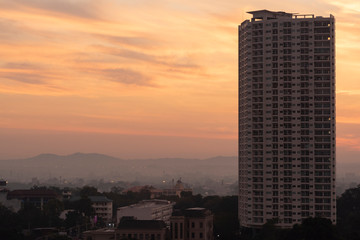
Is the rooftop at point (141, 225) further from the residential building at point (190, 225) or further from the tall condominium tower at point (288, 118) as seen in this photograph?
the tall condominium tower at point (288, 118)

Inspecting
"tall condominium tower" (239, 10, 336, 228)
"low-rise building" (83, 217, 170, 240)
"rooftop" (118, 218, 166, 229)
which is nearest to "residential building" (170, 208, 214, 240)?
"low-rise building" (83, 217, 170, 240)

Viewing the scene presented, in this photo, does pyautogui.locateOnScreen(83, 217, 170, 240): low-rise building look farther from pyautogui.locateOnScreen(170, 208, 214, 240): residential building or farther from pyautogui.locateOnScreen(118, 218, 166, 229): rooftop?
pyautogui.locateOnScreen(170, 208, 214, 240): residential building

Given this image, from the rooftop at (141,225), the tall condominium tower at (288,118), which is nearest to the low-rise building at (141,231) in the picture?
the rooftop at (141,225)

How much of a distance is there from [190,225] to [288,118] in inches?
1389

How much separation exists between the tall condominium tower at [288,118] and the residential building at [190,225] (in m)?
15.2

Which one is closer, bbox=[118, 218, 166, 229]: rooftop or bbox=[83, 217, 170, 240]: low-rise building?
bbox=[83, 217, 170, 240]: low-rise building

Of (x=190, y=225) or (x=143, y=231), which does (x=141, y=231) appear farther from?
(x=190, y=225)

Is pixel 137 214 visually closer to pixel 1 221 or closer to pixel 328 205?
pixel 1 221

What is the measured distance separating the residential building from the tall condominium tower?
50.0 ft

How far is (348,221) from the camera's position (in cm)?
17425

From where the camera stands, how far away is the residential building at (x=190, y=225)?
156 metres

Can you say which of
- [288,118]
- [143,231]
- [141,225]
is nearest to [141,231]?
[143,231]

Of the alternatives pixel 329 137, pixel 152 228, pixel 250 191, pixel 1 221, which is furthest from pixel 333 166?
pixel 1 221

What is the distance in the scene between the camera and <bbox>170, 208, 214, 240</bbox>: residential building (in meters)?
156
